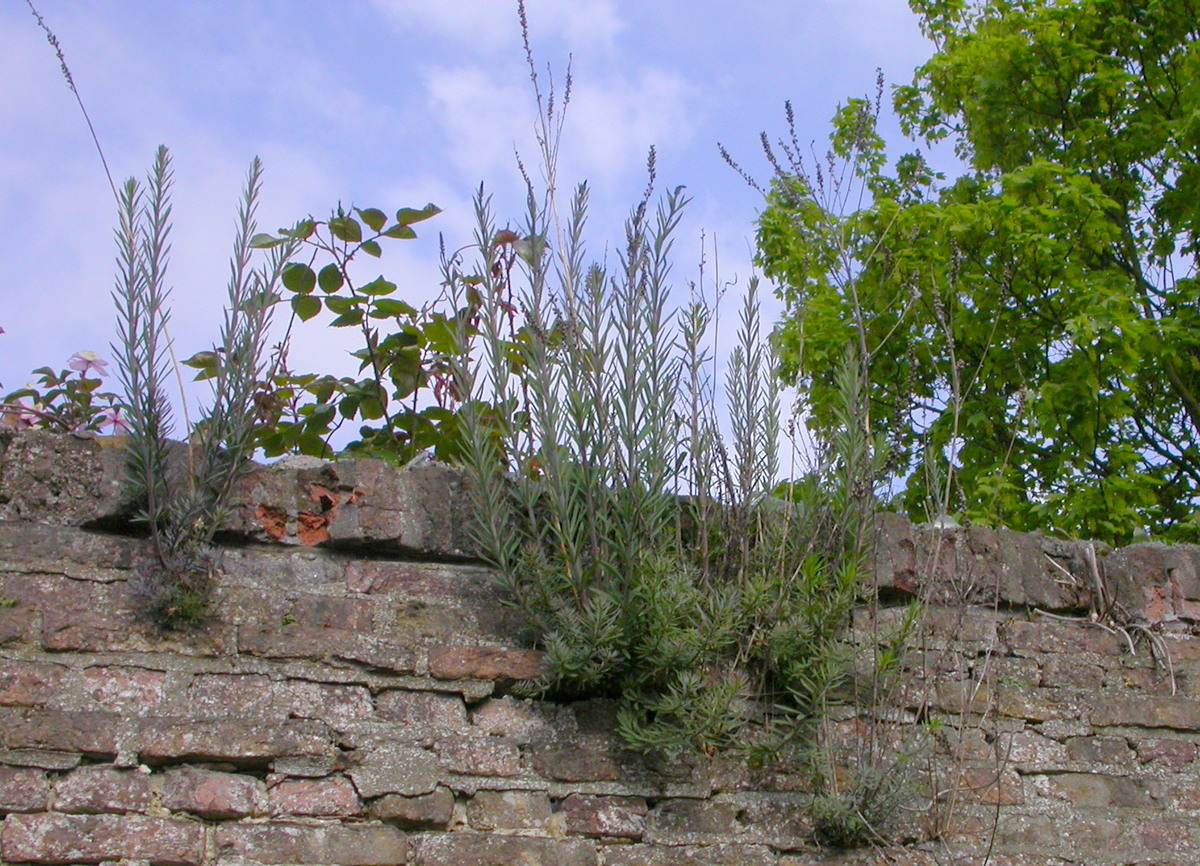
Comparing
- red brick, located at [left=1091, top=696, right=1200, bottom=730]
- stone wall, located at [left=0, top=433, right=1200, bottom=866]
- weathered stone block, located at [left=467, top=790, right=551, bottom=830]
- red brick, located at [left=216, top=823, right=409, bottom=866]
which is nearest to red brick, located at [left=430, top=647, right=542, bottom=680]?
stone wall, located at [left=0, top=433, right=1200, bottom=866]

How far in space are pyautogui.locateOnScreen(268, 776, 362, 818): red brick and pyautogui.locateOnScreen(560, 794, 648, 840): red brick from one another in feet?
1.50

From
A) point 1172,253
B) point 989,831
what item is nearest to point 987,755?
point 989,831

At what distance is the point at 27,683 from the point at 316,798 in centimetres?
60

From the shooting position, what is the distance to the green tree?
6.07 m

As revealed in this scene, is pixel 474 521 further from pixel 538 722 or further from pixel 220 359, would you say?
pixel 220 359

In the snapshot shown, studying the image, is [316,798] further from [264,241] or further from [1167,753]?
[1167,753]

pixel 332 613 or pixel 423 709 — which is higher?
pixel 332 613

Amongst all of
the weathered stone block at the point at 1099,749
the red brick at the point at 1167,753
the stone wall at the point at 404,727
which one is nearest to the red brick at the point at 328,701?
the stone wall at the point at 404,727

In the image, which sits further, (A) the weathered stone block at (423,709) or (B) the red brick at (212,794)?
(A) the weathered stone block at (423,709)

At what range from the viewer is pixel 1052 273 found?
651 cm

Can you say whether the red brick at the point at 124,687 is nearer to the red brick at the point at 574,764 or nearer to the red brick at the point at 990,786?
the red brick at the point at 574,764

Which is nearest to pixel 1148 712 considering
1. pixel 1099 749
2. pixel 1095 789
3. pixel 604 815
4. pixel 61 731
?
pixel 1099 749

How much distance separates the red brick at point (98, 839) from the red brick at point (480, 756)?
1.66ft

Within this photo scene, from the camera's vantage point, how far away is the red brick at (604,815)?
2406 mm
